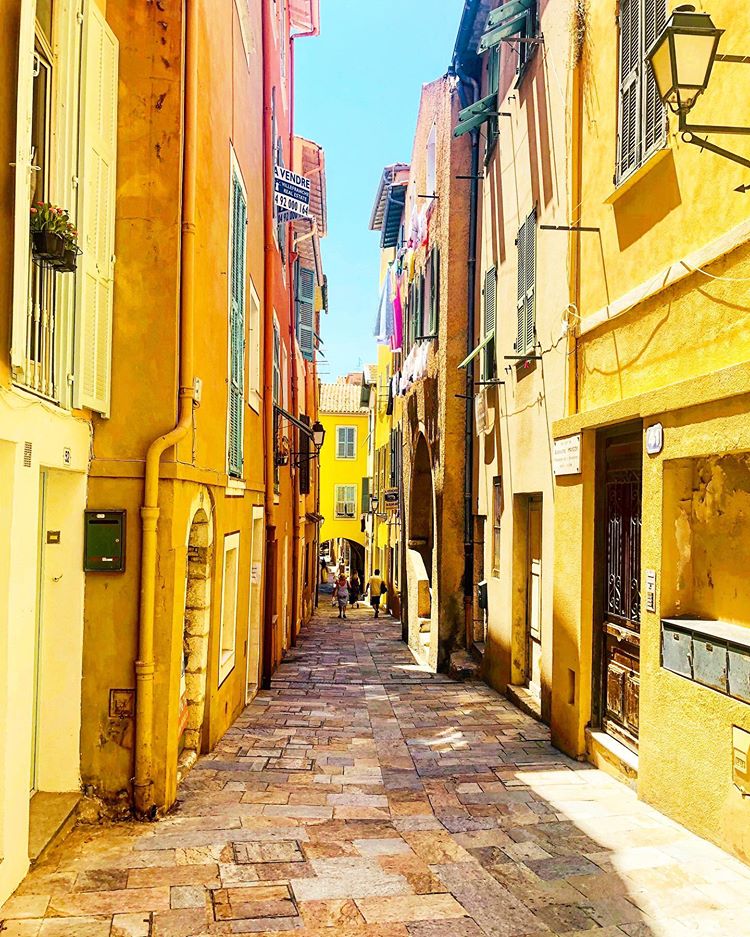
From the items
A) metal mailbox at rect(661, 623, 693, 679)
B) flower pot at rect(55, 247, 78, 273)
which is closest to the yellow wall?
metal mailbox at rect(661, 623, 693, 679)

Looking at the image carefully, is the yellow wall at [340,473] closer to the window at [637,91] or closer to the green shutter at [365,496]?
the green shutter at [365,496]

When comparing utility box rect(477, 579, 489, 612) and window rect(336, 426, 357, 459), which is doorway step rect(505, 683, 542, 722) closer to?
utility box rect(477, 579, 489, 612)

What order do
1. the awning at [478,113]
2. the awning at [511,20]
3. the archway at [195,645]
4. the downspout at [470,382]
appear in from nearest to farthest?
the archway at [195,645], the awning at [511,20], the awning at [478,113], the downspout at [470,382]

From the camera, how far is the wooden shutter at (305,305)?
74.4 ft

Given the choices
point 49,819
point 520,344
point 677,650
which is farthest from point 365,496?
point 49,819

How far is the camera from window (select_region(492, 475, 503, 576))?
39.4 ft

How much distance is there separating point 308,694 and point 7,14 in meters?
9.46

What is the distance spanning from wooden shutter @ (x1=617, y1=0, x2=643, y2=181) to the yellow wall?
3873 cm

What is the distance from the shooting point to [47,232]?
181 inches

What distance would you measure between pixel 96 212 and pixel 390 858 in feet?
Answer: 15.5

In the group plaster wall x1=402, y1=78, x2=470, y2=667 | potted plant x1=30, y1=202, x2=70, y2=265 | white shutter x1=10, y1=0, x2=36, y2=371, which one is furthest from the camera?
plaster wall x1=402, y1=78, x2=470, y2=667

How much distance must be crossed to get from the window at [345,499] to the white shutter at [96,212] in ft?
131

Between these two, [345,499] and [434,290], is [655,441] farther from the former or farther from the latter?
[345,499]

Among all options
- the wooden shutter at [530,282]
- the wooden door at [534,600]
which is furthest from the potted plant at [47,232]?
the wooden door at [534,600]
